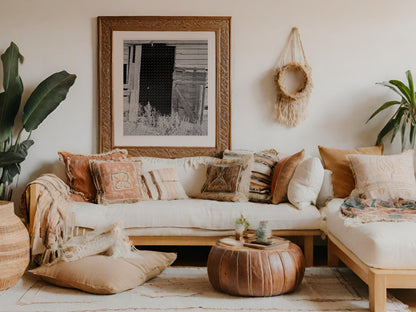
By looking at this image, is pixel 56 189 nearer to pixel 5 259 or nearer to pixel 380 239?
pixel 5 259

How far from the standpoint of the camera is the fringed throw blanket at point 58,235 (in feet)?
11.5

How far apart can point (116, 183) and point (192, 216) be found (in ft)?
2.52

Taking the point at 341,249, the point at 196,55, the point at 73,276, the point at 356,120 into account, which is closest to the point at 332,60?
the point at 356,120

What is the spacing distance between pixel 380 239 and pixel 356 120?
2188 millimetres

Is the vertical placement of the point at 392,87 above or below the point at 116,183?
above

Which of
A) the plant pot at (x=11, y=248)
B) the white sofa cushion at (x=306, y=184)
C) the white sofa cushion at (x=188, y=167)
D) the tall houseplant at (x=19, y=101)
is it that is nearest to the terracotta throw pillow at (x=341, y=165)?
the white sofa cushion at (x=306, y=184)

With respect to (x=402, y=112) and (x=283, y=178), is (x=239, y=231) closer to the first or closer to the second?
(x=283, y=178)

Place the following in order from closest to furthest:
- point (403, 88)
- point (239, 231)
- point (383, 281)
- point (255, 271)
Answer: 1. point (383, 281)
2. point (255, 271)
3. point (239, 231)
4. point (403, 88)

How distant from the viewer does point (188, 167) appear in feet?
15.3

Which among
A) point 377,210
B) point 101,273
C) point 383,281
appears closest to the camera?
point 383,281

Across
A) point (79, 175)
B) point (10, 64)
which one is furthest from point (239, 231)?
point (10, 64)

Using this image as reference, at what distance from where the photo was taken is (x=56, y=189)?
403cm

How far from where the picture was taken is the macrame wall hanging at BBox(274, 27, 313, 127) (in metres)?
4.71

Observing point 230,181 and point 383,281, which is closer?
point 383,281
